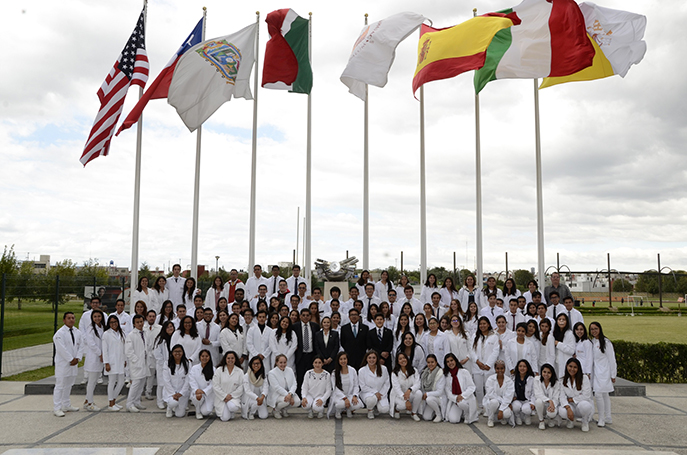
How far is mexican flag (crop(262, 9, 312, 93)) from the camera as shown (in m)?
12.9

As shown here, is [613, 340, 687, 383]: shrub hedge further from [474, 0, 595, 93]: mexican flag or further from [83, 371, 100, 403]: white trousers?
[83, 371, 100, 403]: white trousers

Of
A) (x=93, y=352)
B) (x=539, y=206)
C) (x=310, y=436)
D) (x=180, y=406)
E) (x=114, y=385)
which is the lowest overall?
(x=310, y=436)

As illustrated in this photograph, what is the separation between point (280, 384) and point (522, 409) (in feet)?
13.1

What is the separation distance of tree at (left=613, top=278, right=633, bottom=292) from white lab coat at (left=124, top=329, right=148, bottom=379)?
8049 centimetres

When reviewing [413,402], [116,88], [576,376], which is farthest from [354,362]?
[116,88]

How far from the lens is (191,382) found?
8516 millimetres

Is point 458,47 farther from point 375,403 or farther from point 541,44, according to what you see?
point 375,403

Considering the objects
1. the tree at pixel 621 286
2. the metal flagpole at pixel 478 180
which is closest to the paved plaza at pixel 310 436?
the metal flagpole at pixel 478 180

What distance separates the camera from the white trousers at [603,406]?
26.9 feet

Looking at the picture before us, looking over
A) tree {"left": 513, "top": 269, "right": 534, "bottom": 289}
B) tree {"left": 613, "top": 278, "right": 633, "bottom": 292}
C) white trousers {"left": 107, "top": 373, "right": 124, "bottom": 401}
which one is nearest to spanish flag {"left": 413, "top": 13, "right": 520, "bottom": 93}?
white trousers {"left": 107, "top": 373, "right": 124, "bottom": 401}

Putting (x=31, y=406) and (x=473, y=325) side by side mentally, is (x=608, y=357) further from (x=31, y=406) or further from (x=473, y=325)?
(x=31, y=406)

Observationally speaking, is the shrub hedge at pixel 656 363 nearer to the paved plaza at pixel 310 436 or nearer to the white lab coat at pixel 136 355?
the paved plaza at pixel 310 436

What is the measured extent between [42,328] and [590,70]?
25637 mm

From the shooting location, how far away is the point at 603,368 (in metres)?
8.38
